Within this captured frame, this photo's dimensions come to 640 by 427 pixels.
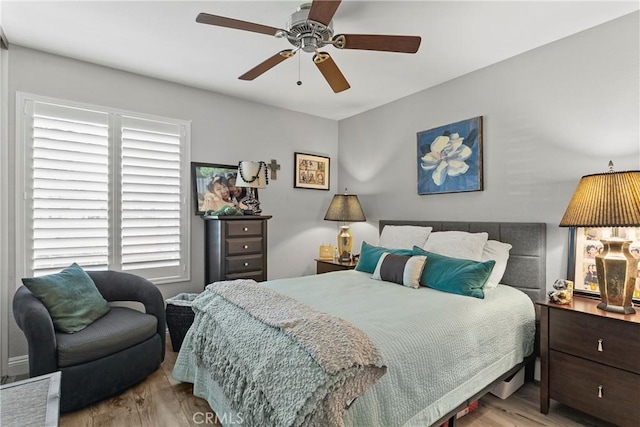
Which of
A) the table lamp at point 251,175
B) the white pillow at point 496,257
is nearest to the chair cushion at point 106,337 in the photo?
the table lamp at point 251,175

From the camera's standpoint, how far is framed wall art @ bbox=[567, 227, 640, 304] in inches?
90.7

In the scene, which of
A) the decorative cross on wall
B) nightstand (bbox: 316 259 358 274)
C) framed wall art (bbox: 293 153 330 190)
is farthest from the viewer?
framed wall art (bbox: 293 153 330 190)

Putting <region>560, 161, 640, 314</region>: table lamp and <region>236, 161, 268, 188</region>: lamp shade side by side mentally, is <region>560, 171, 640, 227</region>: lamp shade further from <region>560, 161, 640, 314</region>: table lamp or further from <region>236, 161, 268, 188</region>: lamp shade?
<region>236, 161, 268, 188</region>: lamp shade

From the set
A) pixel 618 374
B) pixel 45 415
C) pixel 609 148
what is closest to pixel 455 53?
pixel 609 148

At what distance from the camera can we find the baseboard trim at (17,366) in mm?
2592

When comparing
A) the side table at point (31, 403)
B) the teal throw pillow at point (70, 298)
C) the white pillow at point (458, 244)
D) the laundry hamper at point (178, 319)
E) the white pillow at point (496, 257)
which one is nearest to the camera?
the side table at point (31, 403)

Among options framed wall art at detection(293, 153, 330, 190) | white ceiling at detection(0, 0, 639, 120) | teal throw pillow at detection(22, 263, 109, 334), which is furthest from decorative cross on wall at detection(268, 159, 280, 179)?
teal throw pillow at detection(22, 263, 109, 334)

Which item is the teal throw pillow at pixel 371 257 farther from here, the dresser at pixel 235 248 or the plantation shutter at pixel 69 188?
the plantation shutter at pixel 69 188

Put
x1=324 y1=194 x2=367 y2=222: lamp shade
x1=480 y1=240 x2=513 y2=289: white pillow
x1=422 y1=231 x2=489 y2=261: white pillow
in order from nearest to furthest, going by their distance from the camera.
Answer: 1. x1=480 y1=240 x2=513 y2=289: white pillow
2. x1=422 y1=231 x2=489 y2=261: white pillow
3. x1=324 y1=194 x2=367 y2=222: lamp shade

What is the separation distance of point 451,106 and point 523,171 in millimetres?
960

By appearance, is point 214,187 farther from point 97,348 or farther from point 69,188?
point 97,348

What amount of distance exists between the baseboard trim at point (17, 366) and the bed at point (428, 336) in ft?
4.77

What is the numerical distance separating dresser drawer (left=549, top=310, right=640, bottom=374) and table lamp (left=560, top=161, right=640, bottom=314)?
147mm

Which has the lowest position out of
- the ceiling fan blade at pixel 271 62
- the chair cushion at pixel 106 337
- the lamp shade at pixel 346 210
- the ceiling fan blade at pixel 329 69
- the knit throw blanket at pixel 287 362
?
the chair cushion at pixel 106 337
